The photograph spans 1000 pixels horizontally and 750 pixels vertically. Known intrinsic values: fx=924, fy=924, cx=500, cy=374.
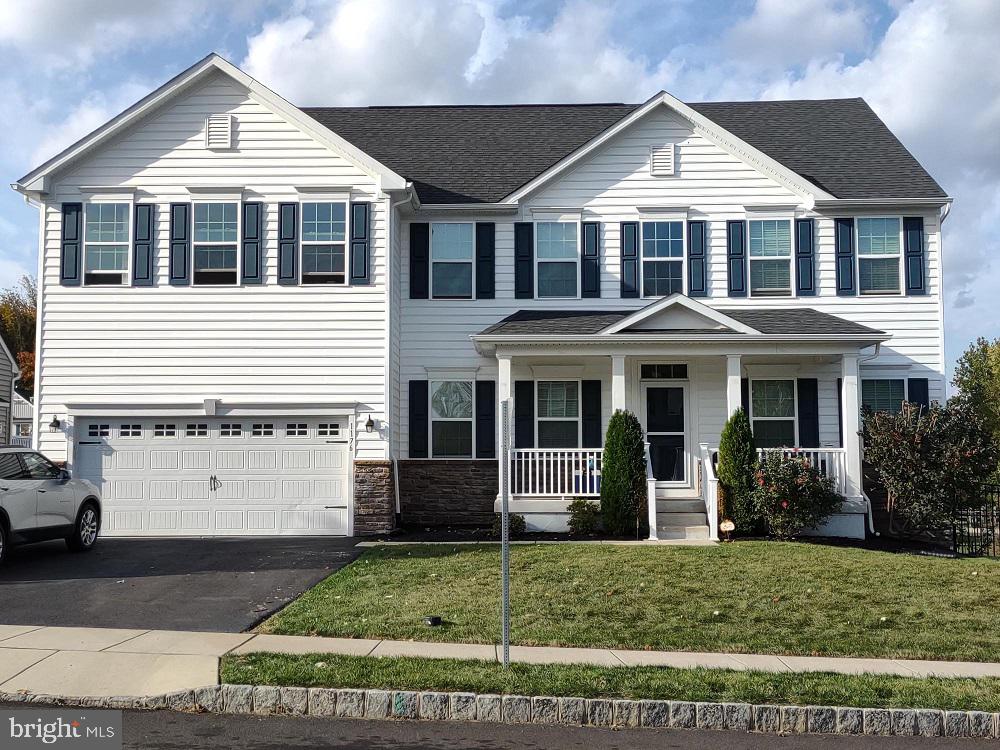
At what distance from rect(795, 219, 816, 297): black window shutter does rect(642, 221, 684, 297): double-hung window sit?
2215 millimetres

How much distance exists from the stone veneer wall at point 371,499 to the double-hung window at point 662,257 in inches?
245

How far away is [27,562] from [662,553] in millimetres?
8666

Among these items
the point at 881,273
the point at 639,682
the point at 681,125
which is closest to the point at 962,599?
the point at 639,682

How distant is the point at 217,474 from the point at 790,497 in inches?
384

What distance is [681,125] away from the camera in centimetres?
1812

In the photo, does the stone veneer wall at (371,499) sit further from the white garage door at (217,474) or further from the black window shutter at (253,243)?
the black window shutter at (253,243)

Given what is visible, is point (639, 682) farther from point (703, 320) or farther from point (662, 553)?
point (703, 320)

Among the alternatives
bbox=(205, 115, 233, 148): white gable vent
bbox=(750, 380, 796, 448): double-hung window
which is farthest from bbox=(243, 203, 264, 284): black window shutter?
bbox=(750, 380, 796, 448): double-hung window

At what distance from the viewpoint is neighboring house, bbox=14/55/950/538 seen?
16.2 m

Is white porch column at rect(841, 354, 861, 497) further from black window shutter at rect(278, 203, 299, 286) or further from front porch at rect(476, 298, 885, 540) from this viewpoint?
black window shutter at rect(278, 203, 299, 286)

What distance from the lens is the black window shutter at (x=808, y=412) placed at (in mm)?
17281

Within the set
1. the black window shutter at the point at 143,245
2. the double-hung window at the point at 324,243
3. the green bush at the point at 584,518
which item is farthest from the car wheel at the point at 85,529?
the green bush at the point at 584,518

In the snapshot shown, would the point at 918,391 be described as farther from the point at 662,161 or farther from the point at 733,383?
the point at 662,161

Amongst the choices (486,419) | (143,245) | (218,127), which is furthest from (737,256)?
(143,245)
